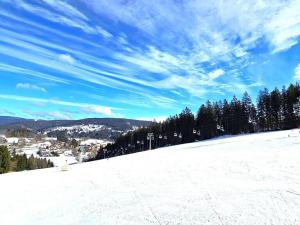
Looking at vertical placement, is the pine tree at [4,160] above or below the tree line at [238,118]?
below

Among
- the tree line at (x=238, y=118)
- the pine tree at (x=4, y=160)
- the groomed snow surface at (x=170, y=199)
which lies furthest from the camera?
the tree line at (x=238, y=118)

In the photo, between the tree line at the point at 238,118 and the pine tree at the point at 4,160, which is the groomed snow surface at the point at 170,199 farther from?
the tree line at the point at 238,118

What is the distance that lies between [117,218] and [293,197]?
6006mm

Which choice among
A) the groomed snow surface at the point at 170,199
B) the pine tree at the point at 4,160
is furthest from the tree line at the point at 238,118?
the groomed snow surface at the point at 170,199

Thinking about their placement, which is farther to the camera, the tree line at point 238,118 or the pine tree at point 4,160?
the tree line at point 238,118

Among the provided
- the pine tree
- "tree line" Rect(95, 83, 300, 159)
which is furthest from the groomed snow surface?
"tree line" Rect(95, 83, 300, 159)

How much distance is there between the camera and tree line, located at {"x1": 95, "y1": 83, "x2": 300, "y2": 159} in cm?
8825

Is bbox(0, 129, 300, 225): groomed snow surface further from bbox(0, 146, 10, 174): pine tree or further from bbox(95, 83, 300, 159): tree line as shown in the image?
bbox(95, 83, 300, 159): tree line

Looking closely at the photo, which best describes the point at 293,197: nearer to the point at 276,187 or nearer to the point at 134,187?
the point at 276,187

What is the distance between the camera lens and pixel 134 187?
50.5 feet

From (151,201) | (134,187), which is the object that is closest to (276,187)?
(151,201)

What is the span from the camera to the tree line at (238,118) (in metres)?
88.2

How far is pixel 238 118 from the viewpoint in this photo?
100438 millimetres

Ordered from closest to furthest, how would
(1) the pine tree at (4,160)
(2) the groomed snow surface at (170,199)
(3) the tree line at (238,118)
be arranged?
(2) the groomed snow surface at (170,199)
(1) the pine tree at (4,160)
(3) the tree line at (238,118)
